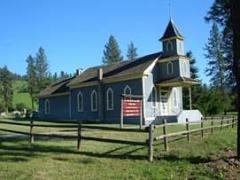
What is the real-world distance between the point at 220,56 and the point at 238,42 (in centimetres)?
7367

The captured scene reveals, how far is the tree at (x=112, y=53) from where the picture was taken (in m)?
108

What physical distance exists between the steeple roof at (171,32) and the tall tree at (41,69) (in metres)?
62.6

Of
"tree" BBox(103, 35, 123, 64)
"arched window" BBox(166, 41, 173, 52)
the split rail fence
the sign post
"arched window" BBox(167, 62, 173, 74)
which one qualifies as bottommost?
the split rail fence

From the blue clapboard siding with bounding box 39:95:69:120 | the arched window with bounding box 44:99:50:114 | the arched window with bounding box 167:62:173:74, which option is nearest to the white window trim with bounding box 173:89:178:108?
the arched window with bounding box 167:62:173:74

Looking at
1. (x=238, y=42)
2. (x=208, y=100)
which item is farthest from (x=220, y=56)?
(x=238, y=42)

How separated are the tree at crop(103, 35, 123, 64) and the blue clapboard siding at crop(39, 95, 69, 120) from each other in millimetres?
46563

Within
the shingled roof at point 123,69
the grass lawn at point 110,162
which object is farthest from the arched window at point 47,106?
the grass lawn at point 110,162

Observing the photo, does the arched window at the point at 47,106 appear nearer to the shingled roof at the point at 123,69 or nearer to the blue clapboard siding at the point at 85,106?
the blue clapboard siding at the point at 85,106

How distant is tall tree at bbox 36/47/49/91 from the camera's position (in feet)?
356

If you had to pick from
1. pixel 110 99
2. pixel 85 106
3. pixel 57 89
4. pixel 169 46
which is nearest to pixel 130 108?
pixel 110 99

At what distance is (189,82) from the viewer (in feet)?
149

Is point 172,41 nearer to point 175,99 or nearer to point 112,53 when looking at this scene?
point 175,99

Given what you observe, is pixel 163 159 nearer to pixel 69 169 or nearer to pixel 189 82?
pixel 69 169

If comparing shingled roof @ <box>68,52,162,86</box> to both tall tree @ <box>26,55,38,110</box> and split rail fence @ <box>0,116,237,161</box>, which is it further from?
tall tree @ <box>26,55,38,110</box>
